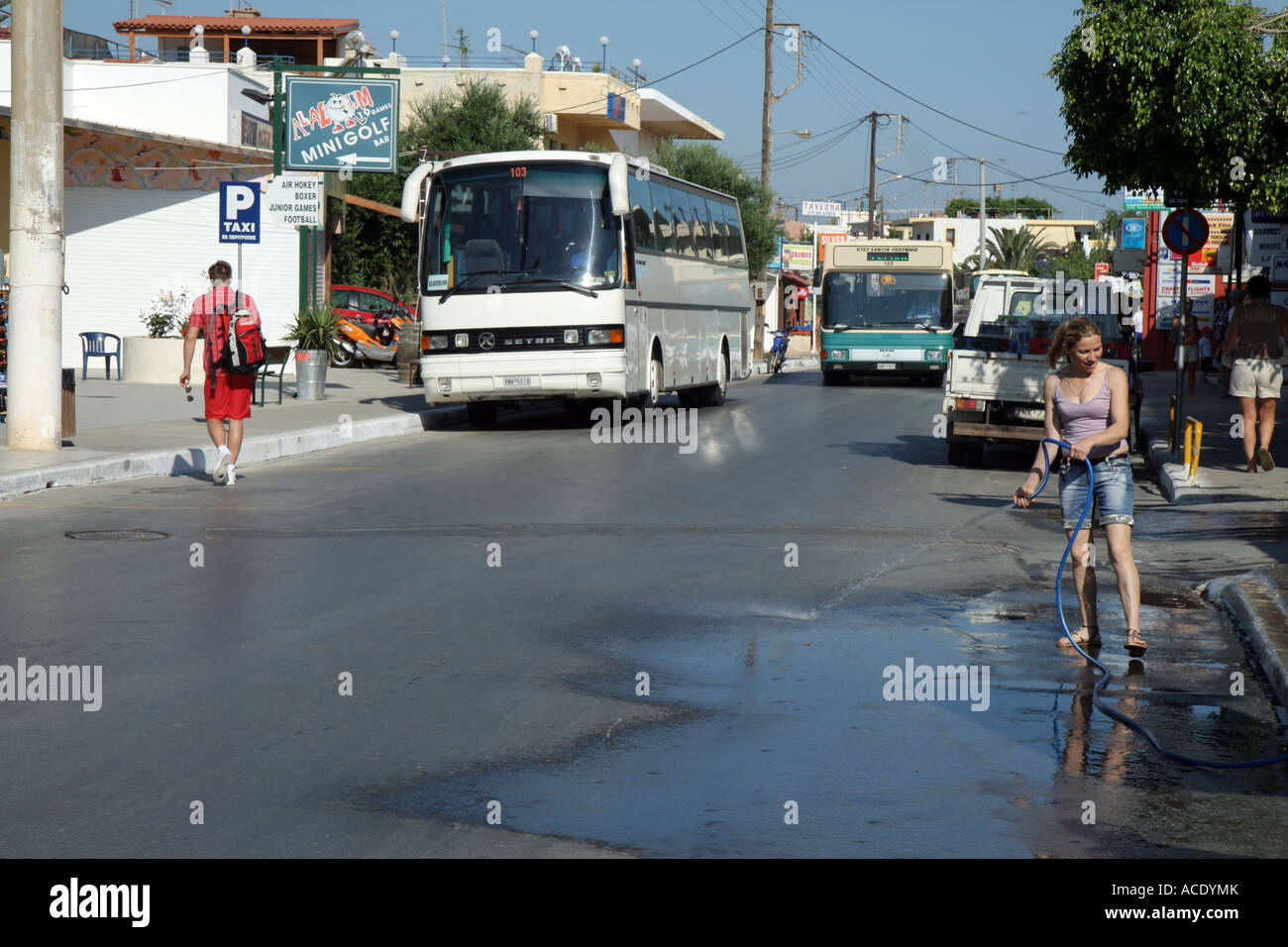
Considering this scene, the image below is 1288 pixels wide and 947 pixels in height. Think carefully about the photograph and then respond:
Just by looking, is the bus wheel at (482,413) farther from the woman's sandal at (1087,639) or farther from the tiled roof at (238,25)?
the tiled roof at (238,25)

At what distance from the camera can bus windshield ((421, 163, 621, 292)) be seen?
21422 millimetres

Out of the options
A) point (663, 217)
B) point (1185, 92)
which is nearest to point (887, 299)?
point (663, 217)

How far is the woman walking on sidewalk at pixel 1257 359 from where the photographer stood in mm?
15398

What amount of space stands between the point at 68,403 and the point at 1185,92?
11779mm

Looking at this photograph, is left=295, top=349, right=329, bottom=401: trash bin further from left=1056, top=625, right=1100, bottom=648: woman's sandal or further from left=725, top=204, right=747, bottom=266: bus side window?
left=1056, top=625, right=1100, bottom=648: woman's sandal

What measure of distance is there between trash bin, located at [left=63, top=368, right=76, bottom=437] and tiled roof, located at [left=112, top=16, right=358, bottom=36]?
44.1m

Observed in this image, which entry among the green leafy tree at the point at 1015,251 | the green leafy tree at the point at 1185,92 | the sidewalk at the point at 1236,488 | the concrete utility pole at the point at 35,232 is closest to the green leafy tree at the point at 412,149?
the sidewalk at the point at 1236,488

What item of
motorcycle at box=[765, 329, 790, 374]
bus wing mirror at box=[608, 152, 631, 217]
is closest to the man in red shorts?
bus wing mirror at box=[608, 152, 631, 217]

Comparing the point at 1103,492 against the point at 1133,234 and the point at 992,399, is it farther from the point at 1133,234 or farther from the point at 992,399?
the point at 1133,234

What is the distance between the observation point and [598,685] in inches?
266

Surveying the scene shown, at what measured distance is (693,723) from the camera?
612 cm
